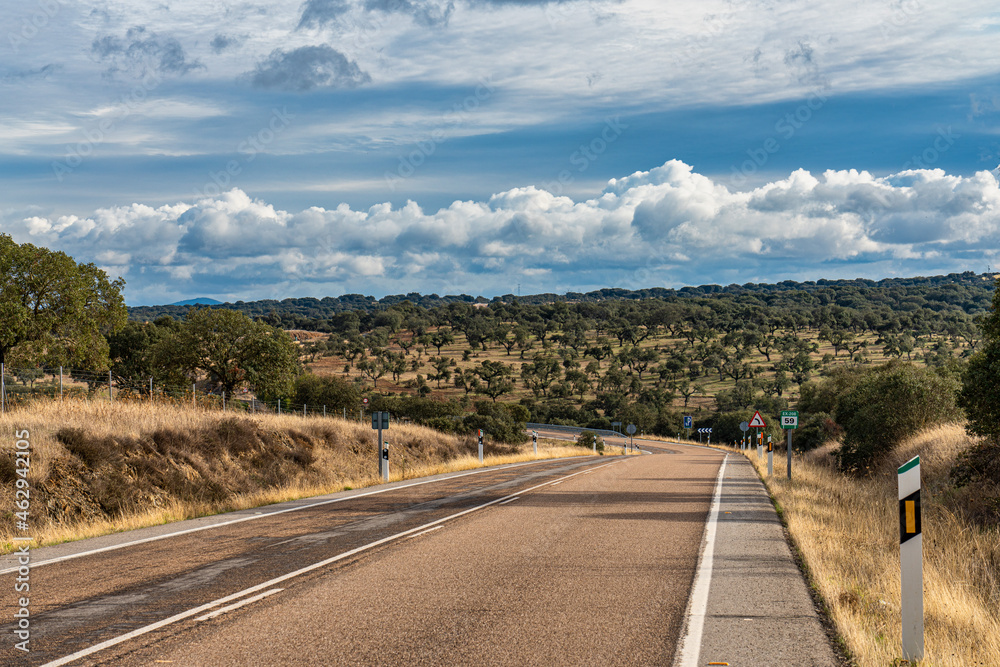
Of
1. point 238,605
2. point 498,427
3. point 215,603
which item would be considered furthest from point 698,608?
point 498,427

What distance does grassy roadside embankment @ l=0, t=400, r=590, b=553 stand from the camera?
1255 centimetres

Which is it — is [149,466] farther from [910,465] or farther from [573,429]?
[573,429]

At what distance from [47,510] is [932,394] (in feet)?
88.6

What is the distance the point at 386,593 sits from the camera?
296 inches

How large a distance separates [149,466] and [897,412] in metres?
24.3

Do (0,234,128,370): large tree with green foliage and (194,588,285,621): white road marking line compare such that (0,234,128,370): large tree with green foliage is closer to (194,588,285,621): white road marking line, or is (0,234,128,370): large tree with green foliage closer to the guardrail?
(194,588,285,621): white road marking line

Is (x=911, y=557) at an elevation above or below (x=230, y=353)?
below

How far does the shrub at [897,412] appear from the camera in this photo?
88.3 feet

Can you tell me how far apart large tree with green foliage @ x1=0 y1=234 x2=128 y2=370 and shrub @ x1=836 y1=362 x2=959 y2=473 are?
31.8m

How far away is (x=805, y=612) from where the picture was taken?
7.02 metres

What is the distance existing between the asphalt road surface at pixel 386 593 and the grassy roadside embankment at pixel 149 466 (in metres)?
A: 1.76

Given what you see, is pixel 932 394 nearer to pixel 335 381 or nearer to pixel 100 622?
pixel 100 622

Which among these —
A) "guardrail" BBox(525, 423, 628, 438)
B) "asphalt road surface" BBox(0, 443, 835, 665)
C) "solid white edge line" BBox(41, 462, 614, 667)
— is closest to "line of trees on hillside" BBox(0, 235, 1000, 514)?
"guardrail" BBox(525, 423, 628, 438)

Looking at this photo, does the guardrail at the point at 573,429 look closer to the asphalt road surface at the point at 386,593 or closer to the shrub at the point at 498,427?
the shrub at the point at 498,427
